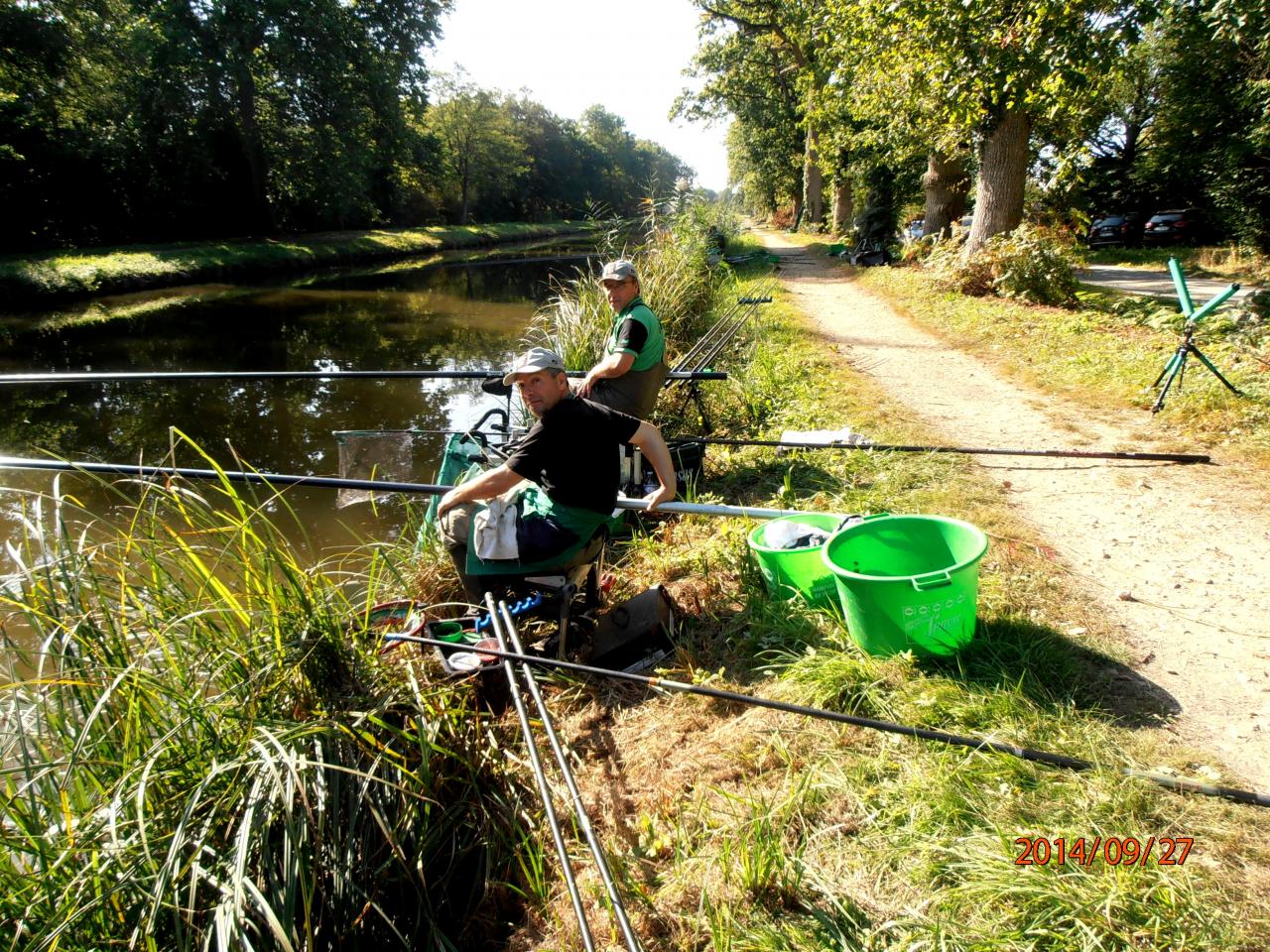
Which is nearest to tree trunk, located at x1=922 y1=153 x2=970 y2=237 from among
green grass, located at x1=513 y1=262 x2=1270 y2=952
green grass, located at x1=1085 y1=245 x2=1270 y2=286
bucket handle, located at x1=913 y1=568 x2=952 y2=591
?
green grass, located at x1=1085 y1=245 x2=1270 y2=286

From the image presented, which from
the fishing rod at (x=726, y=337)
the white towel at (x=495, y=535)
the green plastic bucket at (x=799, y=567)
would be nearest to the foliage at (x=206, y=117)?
the fishing rod at (x=726, y=337)

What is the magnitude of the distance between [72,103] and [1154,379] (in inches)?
1273

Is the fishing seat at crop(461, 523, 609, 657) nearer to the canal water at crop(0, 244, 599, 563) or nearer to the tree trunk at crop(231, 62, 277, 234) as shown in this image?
the canal water at crop(0, 244, 599, 563)

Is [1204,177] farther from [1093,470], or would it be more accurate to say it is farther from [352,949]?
[352,949]

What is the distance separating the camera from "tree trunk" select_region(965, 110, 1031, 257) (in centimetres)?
1080

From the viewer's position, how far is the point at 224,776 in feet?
7.02

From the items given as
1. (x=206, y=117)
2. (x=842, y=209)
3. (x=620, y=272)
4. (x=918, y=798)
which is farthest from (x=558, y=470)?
(x=206, y=117)

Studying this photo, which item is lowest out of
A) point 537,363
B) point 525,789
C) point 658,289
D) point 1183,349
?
point 525,789

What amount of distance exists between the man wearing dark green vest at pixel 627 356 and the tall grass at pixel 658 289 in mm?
2288

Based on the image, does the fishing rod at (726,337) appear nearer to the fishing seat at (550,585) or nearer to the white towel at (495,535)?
the fishing seat at (550,585)

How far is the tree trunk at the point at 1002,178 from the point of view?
10.8m

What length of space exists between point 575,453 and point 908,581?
145 centimetres
